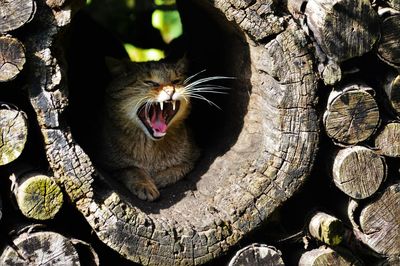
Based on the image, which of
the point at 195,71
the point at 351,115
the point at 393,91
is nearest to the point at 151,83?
the point at 195,71

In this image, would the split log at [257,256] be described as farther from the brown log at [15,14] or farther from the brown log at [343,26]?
the brown log at [15,14]

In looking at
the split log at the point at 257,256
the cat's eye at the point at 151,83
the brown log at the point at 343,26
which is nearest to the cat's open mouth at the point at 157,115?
the cat's eye at the point at 151,83

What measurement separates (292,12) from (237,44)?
0.54 m

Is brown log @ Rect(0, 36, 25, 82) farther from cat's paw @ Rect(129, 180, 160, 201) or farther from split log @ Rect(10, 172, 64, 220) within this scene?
cat's paw @ Rect(129, 180, 160, 201)

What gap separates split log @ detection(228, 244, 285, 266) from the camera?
400 cm

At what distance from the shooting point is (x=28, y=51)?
358 cm

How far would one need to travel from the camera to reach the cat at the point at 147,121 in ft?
15.8

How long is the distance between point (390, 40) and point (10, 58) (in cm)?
205

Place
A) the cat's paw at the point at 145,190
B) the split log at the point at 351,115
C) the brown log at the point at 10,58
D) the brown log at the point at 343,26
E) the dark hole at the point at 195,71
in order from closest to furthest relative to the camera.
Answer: the brown log at the point at 10,58
the brown log at the point at 343,26
the split log at the point at 351,115
the cat's paw at the point at 145,190
the dark hole at the point at 195,71

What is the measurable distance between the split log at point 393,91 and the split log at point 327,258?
2.83 ft

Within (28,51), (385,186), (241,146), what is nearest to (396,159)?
(385,186)

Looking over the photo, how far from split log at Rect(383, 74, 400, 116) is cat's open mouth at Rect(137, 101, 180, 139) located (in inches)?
55.9

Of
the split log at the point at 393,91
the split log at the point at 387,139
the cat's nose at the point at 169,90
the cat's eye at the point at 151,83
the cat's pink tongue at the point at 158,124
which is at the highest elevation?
the split log at the point at 393,91

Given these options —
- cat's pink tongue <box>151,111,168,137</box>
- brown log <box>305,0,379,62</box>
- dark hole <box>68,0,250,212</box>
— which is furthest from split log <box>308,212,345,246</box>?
cat's pink tongue <box>151,111,168,137</box>
